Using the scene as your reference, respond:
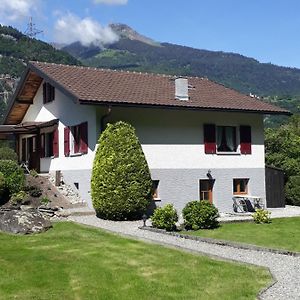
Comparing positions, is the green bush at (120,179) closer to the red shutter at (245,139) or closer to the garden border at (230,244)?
the garden border at (230,244)

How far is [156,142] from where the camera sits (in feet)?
73.2

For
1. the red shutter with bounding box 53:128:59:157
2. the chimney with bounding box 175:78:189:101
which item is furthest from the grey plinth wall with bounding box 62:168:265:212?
the chimney with bounding box 175:78:189:101

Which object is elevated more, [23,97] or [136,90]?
[23,97]

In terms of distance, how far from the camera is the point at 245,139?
80.5 ft

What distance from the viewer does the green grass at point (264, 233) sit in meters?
14.2

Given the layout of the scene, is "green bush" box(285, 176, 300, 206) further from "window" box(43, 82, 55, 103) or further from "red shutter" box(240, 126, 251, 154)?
"window" box(43, 82, 55, 103)

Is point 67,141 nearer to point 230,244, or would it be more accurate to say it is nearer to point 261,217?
point 261,217

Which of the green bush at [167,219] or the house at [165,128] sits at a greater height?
the house at [165,128]

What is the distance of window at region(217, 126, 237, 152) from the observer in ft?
79.4

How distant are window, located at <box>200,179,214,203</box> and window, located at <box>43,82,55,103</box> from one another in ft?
29.3

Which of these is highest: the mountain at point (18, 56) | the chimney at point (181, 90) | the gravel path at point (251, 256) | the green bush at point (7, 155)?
the mountain at point (18, 56)

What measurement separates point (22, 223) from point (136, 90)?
9736 mm

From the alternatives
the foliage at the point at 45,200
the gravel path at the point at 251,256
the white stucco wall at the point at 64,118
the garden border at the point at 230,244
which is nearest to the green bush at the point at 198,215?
the garden border at the point at 230,244

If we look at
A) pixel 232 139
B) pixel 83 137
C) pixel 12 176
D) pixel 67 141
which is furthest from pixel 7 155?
pixel 232 139
